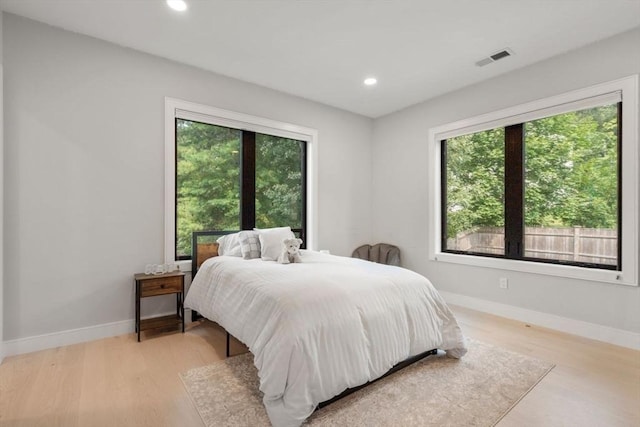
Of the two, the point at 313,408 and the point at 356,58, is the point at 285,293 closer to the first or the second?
the point at 313,408

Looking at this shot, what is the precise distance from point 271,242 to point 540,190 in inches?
115

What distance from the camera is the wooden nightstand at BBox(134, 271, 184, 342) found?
2643mm

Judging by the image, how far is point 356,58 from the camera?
304 centimetres

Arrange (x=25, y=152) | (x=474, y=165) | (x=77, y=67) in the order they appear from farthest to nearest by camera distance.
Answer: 1. (x=474, y=165)
2. (x=77, y=67)
3. (x=25, y=152)

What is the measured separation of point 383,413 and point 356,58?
118 inches

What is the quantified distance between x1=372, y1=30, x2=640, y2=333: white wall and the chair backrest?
137 mm

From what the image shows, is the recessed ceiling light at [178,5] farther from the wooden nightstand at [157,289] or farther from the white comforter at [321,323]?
the wooden nightstand at [157,289]

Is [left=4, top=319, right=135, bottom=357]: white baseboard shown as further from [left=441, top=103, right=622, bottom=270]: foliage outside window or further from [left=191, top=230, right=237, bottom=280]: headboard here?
[left=441, top=103, right=622, bottom=270]: foliage outside window

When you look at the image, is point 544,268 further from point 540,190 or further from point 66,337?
point 66,337

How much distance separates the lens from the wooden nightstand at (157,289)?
2643 mm

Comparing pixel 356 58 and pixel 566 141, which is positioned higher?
pixel 356 58

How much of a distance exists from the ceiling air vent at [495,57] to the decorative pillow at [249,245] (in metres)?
2.96

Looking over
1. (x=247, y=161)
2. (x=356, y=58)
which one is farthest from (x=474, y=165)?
(x=247, y=161)

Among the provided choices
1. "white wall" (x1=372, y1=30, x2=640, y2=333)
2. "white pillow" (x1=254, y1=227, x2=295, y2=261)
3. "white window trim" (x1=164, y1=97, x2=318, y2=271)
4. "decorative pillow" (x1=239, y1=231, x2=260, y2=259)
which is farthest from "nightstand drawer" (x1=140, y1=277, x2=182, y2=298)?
"white wall" (x1=372, y1=30, x2=640, y2=333)
